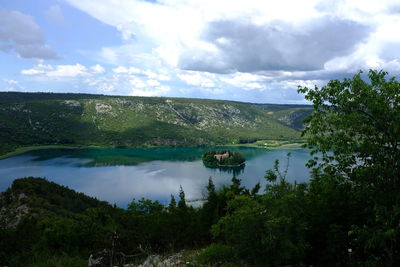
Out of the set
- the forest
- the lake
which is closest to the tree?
the forest

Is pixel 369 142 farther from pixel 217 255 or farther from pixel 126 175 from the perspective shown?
pixel 126 175

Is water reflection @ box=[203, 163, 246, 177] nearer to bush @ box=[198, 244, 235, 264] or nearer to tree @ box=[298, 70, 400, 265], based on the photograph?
bush @ box=[198, 244, 235, 264]

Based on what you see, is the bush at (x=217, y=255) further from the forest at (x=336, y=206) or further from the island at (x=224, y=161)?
the island at (x=224, y=161)


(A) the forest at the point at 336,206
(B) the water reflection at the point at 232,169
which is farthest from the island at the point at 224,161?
(A) the forest at the point at 336,206

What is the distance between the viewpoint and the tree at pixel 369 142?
354 inches

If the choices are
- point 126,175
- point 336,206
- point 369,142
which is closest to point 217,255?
point 336,206

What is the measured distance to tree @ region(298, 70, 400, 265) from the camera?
900 centimetres

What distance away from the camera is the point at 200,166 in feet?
457

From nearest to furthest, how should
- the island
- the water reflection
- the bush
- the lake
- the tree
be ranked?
the tree, the bush, the lake, the water reflection, the island

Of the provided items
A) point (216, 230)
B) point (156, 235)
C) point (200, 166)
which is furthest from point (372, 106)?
point (200, 166)

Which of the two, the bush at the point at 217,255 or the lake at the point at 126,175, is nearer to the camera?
the bush at the point at 217,255

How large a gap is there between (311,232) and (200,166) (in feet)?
415

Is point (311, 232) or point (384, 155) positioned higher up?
point (384, 155)

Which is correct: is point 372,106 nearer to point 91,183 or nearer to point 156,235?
point 156,235
